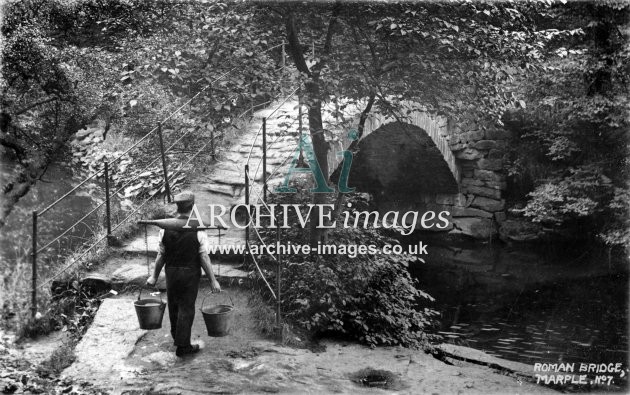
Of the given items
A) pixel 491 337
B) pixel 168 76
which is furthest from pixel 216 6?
pixel 491 337

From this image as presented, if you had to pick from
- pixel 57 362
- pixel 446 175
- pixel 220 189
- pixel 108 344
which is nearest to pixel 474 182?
pixel 446 175

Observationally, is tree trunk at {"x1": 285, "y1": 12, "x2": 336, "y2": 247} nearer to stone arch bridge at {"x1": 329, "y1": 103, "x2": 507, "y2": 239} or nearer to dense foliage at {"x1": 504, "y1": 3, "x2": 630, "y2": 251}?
stone arch bridge at {"x1": 329, "y1": 103, "x2": 507, "y2": 239}

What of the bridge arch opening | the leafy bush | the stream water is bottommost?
the stream water

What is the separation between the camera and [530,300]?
30.8 ft

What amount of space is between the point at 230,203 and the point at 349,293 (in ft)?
6.24

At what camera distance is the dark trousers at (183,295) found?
4371mm

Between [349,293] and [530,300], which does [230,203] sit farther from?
[530,300]

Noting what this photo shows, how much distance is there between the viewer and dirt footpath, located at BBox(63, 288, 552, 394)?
410cm

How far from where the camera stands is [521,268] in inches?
428

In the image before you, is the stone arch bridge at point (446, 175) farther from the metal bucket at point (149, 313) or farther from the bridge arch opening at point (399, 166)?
the metal bucket at point (149, 313)

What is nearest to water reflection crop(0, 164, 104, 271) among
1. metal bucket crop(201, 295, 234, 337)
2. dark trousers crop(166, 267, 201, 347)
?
dark trousers crop(166, 267, 201, 347)

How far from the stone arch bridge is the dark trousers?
17.8 ft

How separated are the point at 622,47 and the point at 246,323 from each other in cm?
670

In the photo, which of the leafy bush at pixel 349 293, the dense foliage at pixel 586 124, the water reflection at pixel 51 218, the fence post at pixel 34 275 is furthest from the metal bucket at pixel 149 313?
the dense foliage at pixel 586 124
